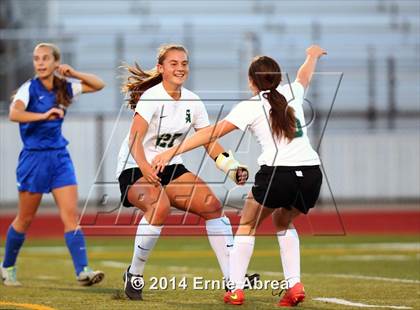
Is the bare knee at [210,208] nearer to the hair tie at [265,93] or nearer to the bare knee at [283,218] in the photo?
the bare knee at [283,218]

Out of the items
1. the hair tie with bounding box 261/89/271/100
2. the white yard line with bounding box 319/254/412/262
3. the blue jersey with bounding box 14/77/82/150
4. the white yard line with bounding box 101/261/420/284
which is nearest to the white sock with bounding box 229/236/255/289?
the hair tie with bounding box 261/89/271/100

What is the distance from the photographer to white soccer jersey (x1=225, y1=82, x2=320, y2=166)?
658 cm

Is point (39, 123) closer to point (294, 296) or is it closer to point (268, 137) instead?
point (268, 137)

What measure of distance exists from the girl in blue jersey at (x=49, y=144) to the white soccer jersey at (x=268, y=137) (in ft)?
7.39

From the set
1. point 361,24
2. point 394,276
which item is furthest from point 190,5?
point 394,276

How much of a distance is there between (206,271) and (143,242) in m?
3.28

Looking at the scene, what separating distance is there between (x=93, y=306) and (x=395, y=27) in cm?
1723

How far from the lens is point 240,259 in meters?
6.76

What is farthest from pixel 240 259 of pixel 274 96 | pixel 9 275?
pixel 9 275

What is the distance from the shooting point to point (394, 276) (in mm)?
9547

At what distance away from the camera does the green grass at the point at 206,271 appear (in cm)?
709

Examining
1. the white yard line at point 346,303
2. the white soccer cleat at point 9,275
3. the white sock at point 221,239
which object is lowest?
the white soccer cleat at point 9,275

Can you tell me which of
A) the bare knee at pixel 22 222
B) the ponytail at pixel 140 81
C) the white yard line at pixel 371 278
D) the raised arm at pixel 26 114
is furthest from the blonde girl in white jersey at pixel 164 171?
the white yard line at pixel 371 278

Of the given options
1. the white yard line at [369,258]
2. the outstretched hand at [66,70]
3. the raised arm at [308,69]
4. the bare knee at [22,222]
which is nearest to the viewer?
the raised arm at [308,69]
